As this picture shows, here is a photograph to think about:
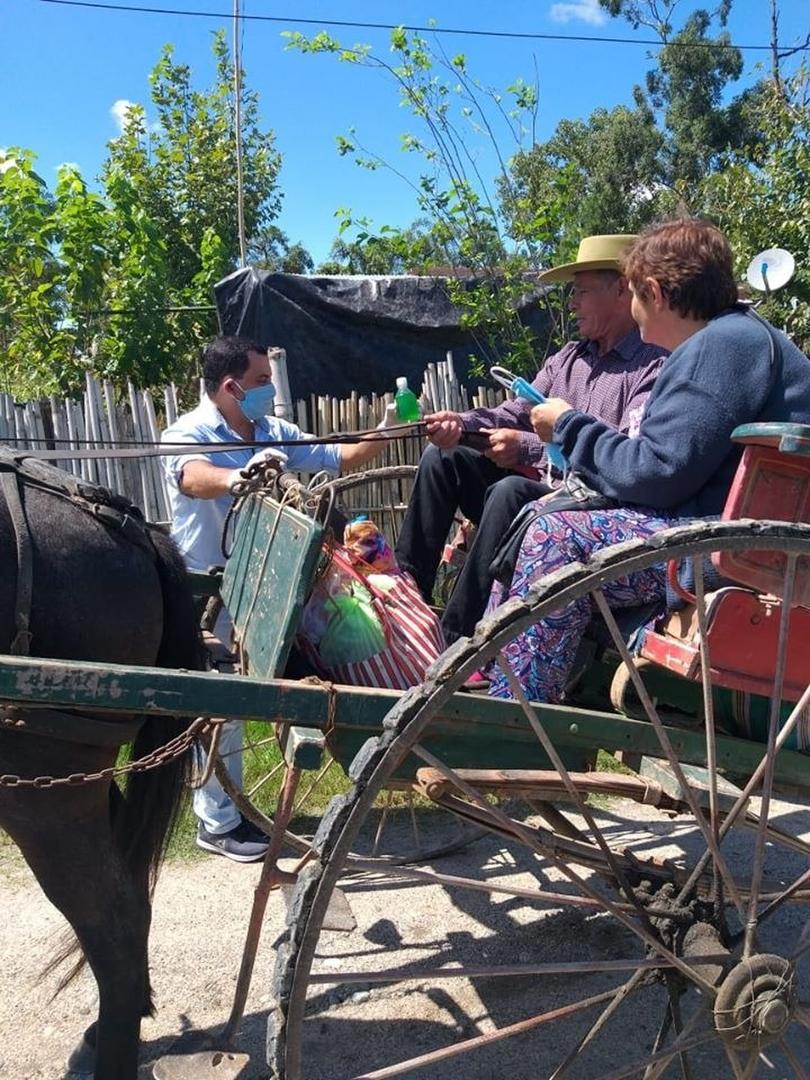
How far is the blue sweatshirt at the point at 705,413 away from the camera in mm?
2090

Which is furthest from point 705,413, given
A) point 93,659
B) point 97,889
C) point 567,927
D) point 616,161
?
point 616,161

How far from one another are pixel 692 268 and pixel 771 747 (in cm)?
116

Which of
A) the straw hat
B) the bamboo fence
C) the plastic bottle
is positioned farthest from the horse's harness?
the bamboo fence

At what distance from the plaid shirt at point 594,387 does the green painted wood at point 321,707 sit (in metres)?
1.05

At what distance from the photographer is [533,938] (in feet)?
10.3

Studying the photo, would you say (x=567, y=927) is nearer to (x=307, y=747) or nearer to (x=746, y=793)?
(x=746, y=793)

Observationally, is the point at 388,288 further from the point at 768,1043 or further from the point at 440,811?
the point at 768,1043

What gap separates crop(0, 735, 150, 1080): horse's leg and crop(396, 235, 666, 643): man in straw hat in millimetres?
1320

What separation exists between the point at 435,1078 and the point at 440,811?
5.41ft

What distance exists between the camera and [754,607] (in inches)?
80.0

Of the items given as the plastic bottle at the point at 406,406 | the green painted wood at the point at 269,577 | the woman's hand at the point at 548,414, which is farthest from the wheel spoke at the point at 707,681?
the plastic bottle at the point at 406,406

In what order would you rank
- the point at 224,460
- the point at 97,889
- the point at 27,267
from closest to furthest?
the point at 97,889
the point at 224,460
the point at 27,267

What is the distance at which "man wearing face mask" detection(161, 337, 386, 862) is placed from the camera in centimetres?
343

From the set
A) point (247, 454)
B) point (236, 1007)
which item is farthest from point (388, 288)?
point (236, 1007)
